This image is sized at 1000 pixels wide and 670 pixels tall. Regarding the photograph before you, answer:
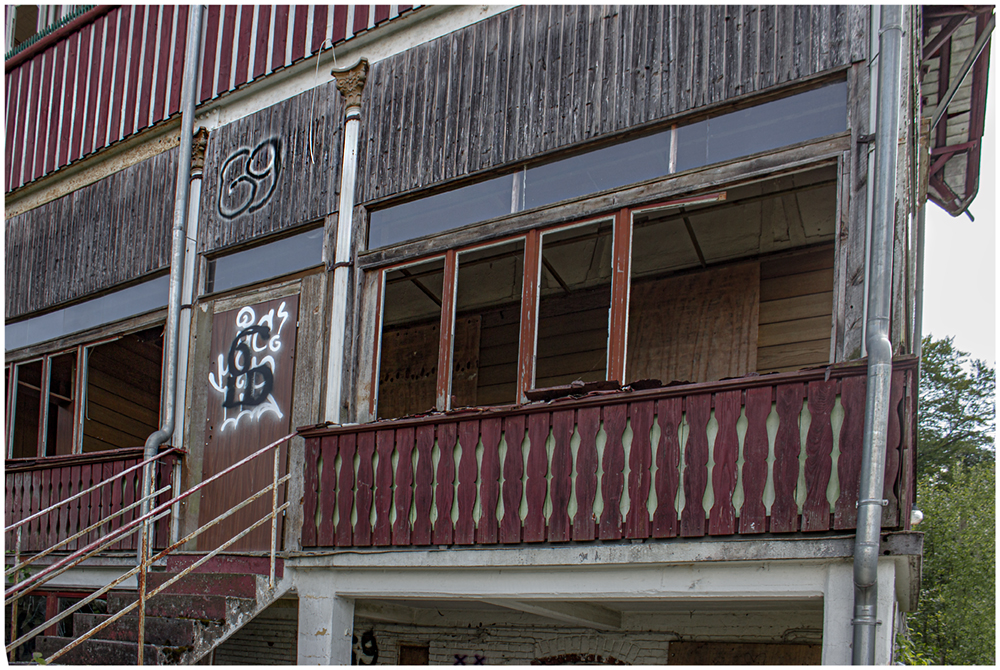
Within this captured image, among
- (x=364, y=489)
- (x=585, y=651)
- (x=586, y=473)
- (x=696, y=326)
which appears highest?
(x=696, y=326)

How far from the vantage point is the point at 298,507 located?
8594mm

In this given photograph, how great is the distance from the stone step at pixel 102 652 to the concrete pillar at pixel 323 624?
1166 millimetres

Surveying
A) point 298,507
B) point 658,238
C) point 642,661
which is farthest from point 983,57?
point 298,507

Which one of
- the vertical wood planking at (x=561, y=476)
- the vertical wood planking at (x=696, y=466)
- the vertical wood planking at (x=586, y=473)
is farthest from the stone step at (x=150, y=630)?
the vertical wood planking at (x=696, y=466)

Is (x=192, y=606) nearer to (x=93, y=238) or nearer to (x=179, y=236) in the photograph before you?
(x=179, y=236)

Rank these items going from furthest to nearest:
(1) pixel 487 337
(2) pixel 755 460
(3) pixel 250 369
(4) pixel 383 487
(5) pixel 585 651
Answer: (1) pixel 487 337, (3) pixel 250 369, (5) pixel 585 651, (4) pixel 383 487, (2) pixel 755 460

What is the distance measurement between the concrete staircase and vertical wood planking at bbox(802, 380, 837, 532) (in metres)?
4.64

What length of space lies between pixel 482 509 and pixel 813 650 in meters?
3.14

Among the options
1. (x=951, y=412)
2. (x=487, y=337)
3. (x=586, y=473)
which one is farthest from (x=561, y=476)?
(x=951, y=412)

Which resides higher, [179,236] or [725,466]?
[179,236]

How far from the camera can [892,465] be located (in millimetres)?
5707

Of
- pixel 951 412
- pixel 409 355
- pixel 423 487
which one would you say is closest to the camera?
pixel 423 487

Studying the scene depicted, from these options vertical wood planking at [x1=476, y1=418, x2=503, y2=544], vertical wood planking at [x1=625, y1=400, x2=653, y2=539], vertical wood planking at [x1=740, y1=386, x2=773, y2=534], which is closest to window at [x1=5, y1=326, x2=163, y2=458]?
vertical wood planking at [x1=476, y1=418, x2=503, y2=544]

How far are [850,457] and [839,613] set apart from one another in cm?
96
